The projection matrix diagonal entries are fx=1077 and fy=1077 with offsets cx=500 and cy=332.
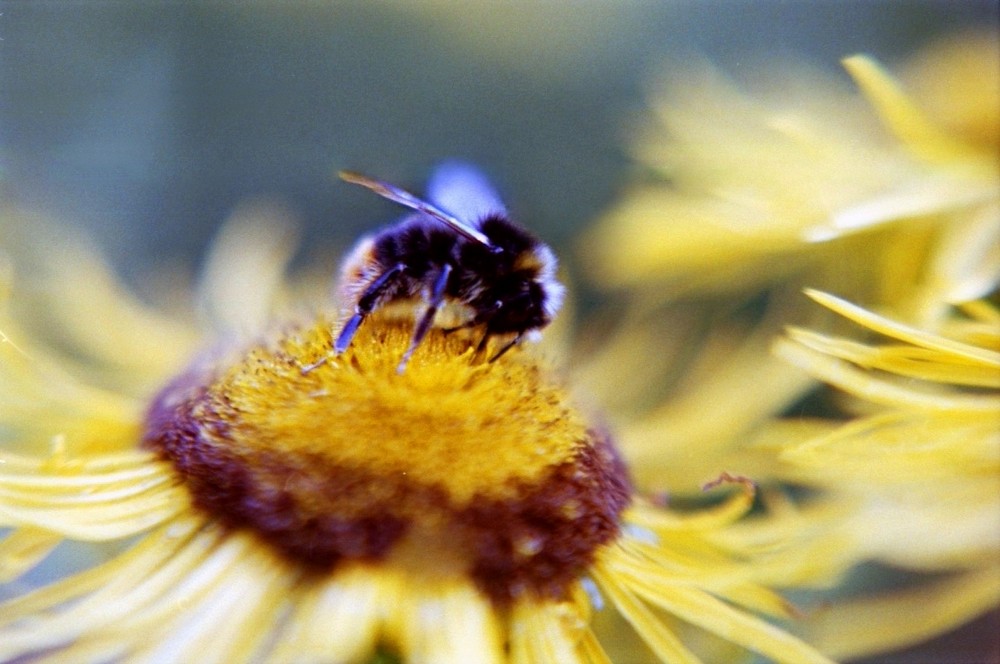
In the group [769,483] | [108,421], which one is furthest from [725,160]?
[108,421]

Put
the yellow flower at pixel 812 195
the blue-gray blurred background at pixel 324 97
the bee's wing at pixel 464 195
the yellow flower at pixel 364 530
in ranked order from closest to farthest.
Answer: the yellow flower at pixel 364 530 → the bee's wing at pixel 464 195 → the yellow flower at pixel 812 195 → the blue-gray blurred background at pixel 324 97

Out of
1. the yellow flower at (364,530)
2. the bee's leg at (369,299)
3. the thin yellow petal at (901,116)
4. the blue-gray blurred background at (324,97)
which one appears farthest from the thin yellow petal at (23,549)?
the thin yellow petal at (901,116)

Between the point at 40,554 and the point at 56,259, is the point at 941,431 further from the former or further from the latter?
the point at 56,259

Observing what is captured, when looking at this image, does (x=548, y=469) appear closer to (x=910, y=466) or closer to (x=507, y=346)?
(x=507, y=346)

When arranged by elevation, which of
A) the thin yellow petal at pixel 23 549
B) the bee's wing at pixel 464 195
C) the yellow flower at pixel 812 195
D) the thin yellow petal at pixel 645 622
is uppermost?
the yellow flower at pixel 812 195

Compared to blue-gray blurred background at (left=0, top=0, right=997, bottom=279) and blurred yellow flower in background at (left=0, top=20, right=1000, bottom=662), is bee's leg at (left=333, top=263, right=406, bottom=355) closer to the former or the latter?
blurred yellow flower in background at (left=0, top=20, right=1000, bottom=662)

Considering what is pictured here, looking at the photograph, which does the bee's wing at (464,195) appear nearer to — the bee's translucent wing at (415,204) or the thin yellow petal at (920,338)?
the bee's translucent wing at (415,204)

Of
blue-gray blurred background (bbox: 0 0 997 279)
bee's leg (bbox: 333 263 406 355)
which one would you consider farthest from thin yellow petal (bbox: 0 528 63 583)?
blue-gray blurred background (bbox: 0 0 997 279)
